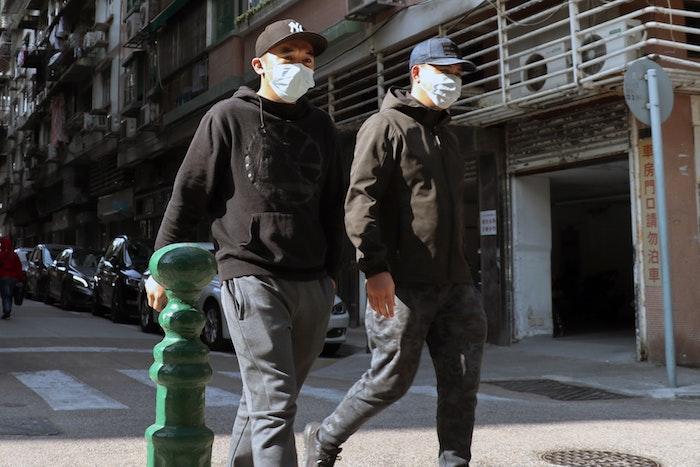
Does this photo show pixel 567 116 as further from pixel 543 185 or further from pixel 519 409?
pixel 519 409

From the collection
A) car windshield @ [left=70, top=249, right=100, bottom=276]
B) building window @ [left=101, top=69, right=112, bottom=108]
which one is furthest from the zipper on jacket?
building window @ [left=101, top=69, right=112, bottom=108]

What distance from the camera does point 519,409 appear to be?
6379mm

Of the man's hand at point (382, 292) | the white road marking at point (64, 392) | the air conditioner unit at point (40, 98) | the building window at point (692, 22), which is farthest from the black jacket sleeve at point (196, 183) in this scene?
the air conditioner unit at point (40, 98)

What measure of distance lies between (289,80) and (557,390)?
5780 millimetres

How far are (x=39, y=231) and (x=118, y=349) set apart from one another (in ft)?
A: 125

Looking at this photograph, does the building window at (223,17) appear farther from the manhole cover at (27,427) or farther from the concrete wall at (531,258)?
the manhole cover at (27,427)

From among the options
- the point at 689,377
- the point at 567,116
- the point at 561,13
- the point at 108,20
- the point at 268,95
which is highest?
the point at 108,20

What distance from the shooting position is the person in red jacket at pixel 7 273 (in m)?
14.8

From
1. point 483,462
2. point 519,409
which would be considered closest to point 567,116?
point 519,409

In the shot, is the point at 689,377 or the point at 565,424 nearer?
the point at 565,424

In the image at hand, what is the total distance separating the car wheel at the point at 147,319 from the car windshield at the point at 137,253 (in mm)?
1570

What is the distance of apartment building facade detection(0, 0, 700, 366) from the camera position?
9867 mm

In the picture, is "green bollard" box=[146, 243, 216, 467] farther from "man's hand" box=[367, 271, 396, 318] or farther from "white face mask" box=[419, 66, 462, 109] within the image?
"white face mask" box=[419, 66, 462, 109]

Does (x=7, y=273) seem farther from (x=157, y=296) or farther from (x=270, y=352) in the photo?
(x=270, y=352)
